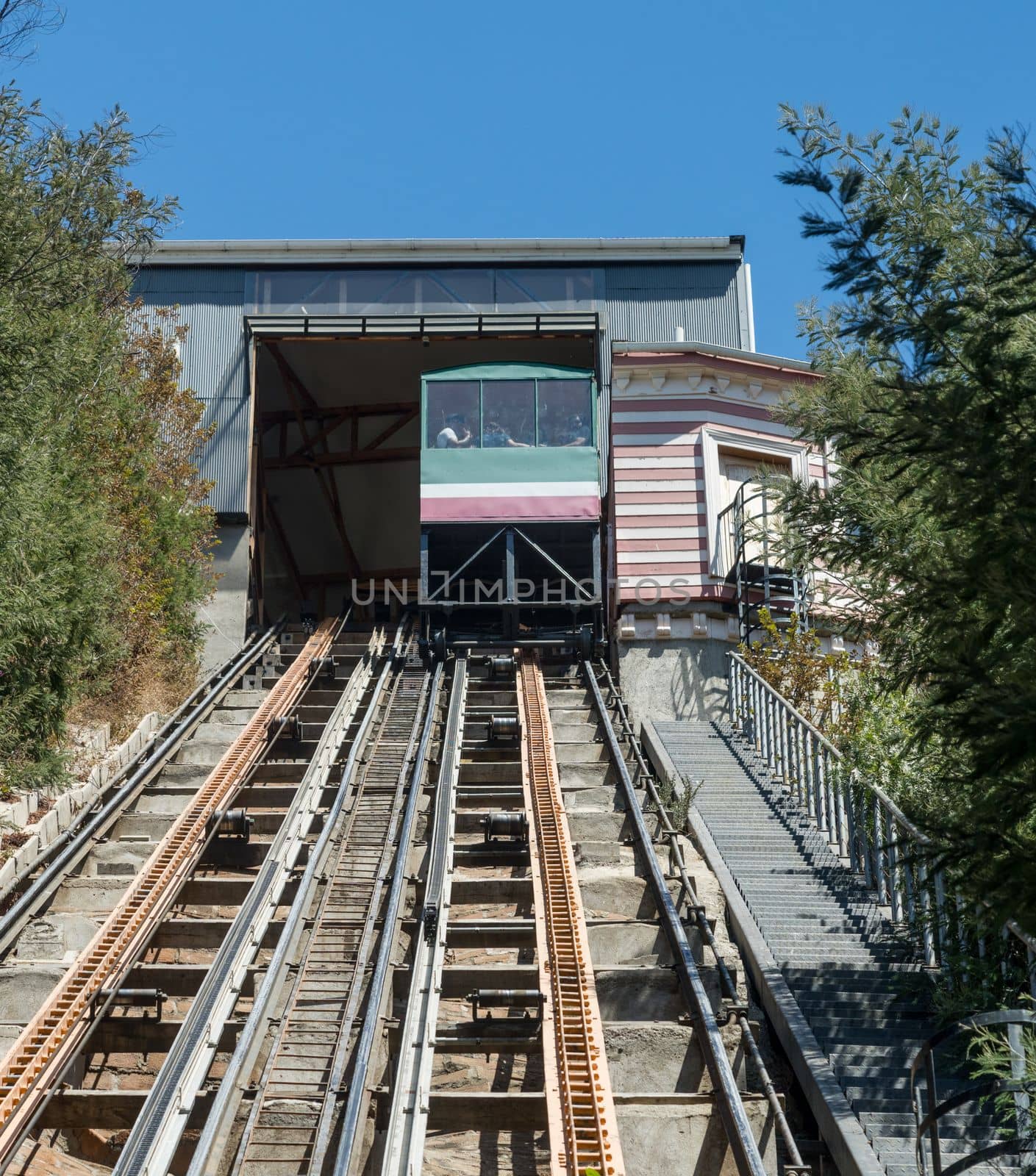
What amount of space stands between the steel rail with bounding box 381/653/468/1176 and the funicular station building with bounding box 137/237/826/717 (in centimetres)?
662

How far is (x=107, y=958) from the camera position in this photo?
827cm

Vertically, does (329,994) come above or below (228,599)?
below

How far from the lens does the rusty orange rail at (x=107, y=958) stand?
6.85 meters

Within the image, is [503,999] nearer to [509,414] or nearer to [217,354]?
[509,414]

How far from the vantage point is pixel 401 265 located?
22594 mm

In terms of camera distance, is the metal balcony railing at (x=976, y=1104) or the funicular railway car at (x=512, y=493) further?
the funicular railway car at (x=512, y=493)

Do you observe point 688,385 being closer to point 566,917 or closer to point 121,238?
point 121,238

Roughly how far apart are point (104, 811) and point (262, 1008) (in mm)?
3665

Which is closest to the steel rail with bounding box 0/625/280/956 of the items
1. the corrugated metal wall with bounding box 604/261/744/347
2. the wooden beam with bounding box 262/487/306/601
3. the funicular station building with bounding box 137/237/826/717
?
the funicular station building with bounding box 137/237/826/717

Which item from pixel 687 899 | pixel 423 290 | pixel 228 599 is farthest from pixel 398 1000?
pixel 423 290

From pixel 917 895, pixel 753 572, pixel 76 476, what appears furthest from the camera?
pixel 753 572

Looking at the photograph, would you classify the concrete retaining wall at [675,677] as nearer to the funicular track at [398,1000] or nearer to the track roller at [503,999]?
the funicular track at [398,1000]

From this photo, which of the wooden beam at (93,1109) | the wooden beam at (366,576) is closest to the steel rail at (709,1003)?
the wooden beam at (93,1109)

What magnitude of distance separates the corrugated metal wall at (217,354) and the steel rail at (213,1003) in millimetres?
9783
